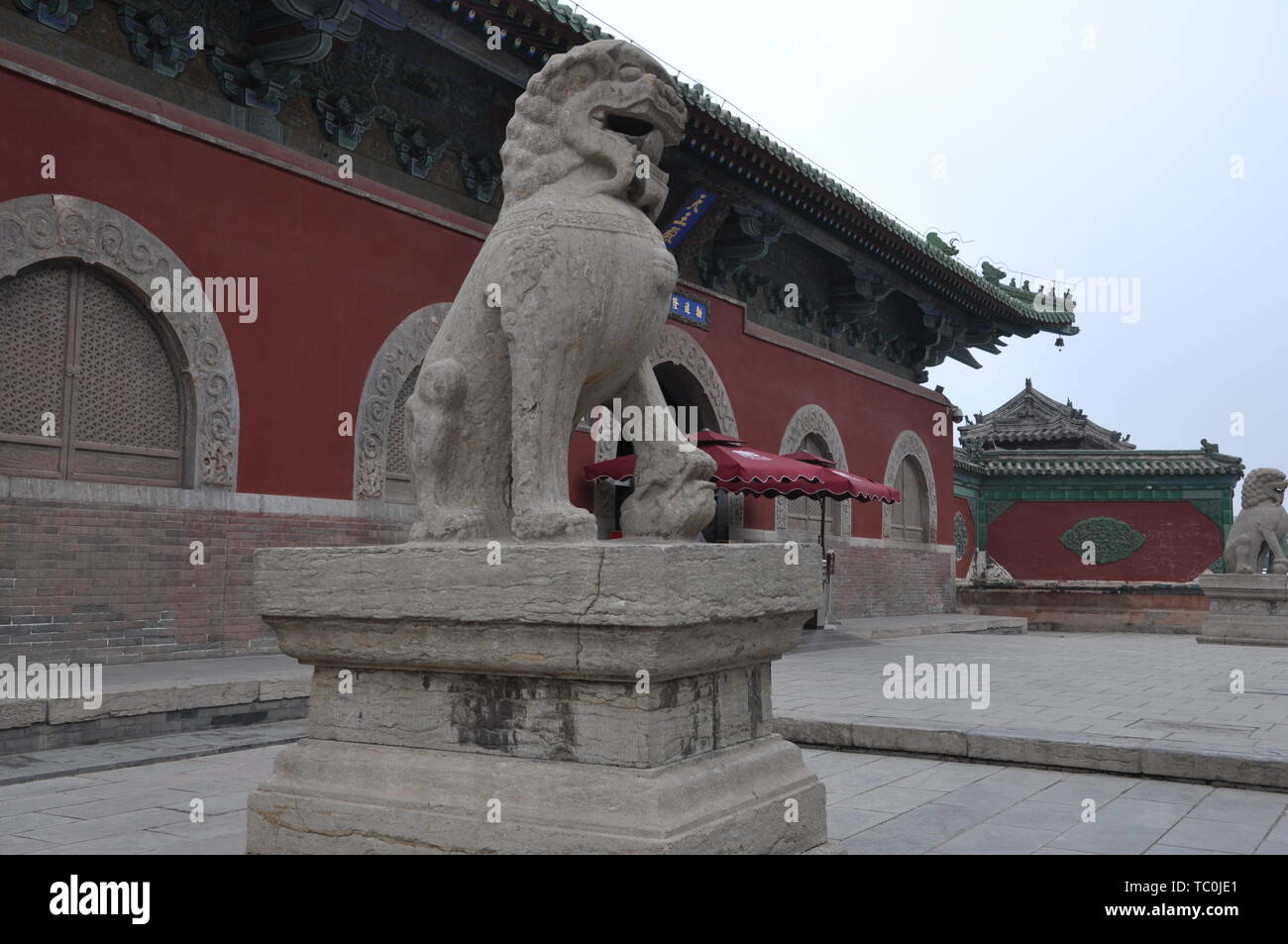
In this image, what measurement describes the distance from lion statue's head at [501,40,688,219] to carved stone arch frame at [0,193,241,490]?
4.11 meters

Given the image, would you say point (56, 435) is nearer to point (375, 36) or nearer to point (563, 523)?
point (375, 36)

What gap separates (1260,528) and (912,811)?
37.2ft

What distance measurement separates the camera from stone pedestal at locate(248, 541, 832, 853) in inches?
97.0

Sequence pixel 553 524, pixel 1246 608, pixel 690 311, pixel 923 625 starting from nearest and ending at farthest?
1. pixel 553 524
2. pixel 690 311
3. pixel 1246 608
4. pixel 923 625

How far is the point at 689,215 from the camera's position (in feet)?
35.7

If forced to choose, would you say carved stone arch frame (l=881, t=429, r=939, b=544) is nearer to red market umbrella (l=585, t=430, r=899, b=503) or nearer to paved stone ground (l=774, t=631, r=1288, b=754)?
paved stone ground (l=774, t=631, r=1288, b=754)

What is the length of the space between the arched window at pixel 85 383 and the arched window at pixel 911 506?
36.1 ft

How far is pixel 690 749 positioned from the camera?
2650 millimetres

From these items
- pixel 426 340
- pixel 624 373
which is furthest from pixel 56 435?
pixel 624 373

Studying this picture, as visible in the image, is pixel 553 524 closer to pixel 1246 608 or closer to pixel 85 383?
pixel 85 383

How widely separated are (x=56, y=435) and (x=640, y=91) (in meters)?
4.65

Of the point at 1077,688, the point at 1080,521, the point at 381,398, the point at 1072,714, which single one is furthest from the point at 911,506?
the point at 1072,714

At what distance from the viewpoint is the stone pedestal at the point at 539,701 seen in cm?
246

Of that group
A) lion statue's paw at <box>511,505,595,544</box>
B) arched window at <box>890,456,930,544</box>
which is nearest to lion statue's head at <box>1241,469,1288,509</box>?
arched window at <box>890,456,930,544</box>
